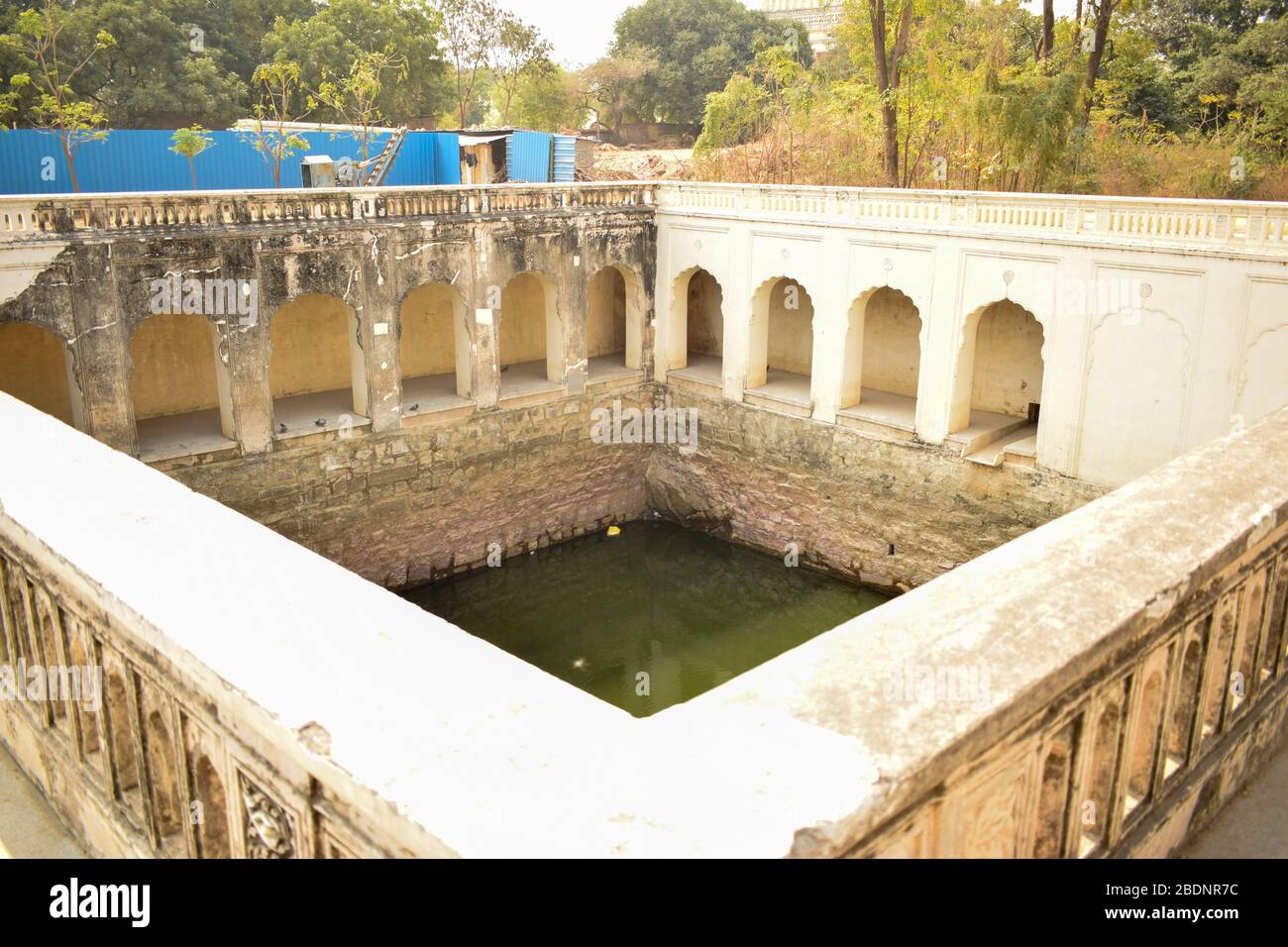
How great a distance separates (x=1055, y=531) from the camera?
454 cm

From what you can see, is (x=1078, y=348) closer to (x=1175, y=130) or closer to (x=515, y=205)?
(x=515, y=205)

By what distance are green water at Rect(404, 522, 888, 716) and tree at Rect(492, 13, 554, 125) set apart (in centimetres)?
1932

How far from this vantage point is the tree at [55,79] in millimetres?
18484

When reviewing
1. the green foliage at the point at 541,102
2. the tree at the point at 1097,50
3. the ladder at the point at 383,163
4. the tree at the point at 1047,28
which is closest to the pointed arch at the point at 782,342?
the tree at the point at 1097,50

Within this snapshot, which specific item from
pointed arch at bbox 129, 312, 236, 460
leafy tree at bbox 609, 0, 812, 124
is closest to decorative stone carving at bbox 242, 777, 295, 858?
pointed arch at bbox 129, 312, 236, 460

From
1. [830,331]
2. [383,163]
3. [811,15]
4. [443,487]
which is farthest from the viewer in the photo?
[811,15]

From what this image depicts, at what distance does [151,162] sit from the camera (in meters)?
19.8

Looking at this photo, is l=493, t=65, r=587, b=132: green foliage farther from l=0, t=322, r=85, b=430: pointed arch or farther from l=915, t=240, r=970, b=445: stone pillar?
l=915, t=240, r=970, b=445: stone pillar

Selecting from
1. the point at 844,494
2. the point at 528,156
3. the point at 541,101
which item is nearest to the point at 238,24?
the point at 541,101

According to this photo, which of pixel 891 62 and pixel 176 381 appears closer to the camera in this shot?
pixel 176 381

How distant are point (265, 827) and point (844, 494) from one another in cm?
1270

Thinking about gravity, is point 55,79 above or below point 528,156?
above

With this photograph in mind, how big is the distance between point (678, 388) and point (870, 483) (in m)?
4.00

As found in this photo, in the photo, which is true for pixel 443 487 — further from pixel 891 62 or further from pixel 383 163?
pixel 891 62
